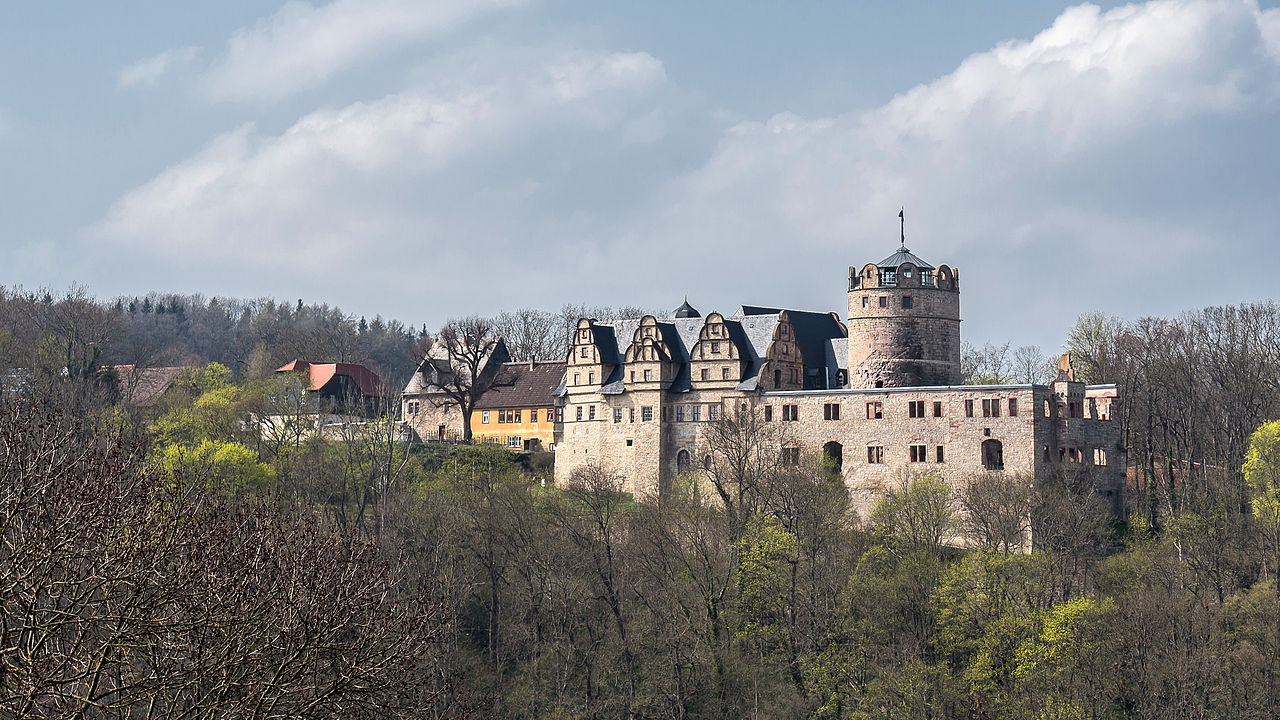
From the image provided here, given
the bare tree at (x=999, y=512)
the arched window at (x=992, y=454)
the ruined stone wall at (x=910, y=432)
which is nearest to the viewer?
the bare tree at (x=999, y=512)

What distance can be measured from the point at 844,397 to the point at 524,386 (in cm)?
2440

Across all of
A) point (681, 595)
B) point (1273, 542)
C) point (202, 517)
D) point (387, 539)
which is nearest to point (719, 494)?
point (681, 595)

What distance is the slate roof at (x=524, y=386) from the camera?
85.2 metres

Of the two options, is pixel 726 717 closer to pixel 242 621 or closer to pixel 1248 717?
pixel 1248 717

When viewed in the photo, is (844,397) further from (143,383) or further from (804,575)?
(143,383)

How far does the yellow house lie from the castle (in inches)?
324

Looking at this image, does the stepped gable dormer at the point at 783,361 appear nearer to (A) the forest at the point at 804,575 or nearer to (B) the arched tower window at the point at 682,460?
(A) the forest at the point at 804,575

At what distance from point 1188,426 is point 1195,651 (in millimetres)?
24839

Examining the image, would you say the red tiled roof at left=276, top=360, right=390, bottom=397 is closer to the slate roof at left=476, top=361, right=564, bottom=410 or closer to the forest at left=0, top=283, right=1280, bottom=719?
the slate roof at left=476, top=361, right=564, bottom=410

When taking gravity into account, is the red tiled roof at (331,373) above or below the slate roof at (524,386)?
above

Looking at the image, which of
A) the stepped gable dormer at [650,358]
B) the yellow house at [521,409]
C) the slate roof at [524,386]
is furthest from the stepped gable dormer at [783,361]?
the slate roof at [524,386]

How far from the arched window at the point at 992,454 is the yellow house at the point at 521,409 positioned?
2607cm

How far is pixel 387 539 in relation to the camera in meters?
56.3

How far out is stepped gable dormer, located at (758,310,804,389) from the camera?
70250 millimetres
